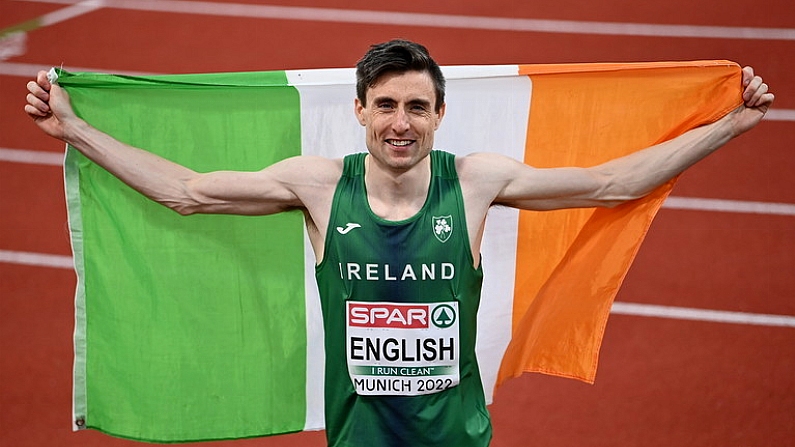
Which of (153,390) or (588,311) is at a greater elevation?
(588,311)

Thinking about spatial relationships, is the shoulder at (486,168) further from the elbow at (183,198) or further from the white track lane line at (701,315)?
the white track lane line at (701,315)

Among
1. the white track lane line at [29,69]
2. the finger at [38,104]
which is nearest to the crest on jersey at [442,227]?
the finger at [38,104]

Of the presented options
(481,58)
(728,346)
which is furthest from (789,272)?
(481,58)

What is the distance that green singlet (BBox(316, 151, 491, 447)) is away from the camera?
3426 millimetres

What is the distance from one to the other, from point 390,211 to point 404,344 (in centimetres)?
38

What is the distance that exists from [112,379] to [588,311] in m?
1.60

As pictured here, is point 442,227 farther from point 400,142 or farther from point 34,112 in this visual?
point 34,112

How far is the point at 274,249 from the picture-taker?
4.09 metres

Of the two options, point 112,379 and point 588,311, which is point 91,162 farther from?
point 588,311

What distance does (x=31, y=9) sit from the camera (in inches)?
320

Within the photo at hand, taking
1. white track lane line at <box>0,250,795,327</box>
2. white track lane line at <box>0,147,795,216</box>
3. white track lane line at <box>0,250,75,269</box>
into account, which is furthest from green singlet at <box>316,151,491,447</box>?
white track lane line at <box>0,147,795,216</box>

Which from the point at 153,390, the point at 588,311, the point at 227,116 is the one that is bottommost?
the point at 153,390

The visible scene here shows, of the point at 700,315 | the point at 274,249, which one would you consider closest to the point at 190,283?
the point at 274,249

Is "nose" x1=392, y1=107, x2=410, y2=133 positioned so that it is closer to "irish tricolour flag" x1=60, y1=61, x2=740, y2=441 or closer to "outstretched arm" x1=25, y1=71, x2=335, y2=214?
"outstretched arm" x1=25, y1=71, x2=335, y2=214
